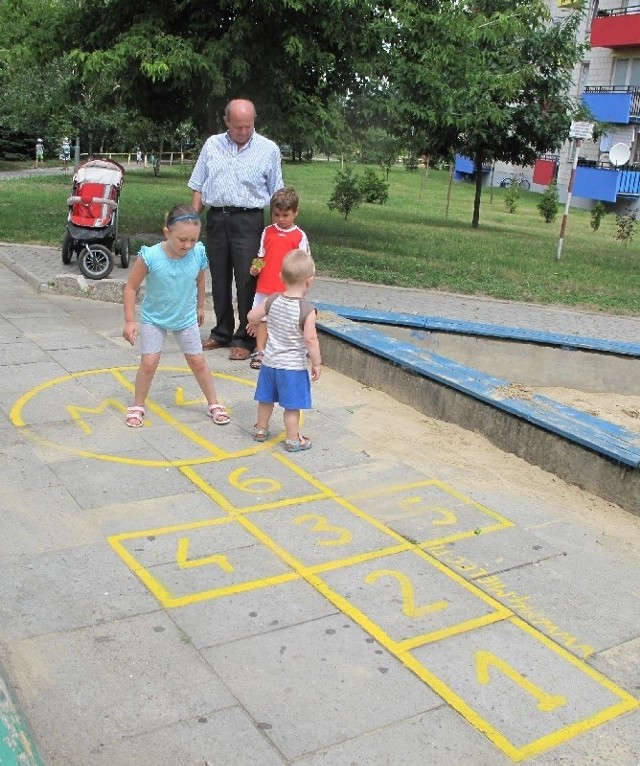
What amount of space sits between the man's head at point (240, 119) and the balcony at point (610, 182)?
37226 millimetres

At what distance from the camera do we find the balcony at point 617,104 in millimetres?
40719

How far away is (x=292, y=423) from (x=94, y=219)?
6541 mm

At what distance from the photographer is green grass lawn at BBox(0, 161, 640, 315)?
47.1 ft

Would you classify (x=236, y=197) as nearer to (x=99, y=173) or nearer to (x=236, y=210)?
(x=236, y=210)

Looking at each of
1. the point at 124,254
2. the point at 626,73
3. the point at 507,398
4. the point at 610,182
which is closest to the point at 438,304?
the point at 124,254

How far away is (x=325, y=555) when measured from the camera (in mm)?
4379

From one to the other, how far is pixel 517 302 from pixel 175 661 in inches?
426

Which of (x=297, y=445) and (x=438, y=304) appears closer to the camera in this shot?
(x=297, y=445)

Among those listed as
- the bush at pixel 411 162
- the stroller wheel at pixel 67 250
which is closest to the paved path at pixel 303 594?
the stroller wheel at pixel 67 250

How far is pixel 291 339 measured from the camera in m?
5.56

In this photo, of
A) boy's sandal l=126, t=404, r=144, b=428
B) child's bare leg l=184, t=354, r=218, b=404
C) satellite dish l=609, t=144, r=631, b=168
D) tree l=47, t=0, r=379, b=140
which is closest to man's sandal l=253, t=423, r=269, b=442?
child's bare leg l=184, t=354, r=218, b=404

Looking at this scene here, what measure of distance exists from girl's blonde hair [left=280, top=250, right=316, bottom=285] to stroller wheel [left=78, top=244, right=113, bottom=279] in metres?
5.91

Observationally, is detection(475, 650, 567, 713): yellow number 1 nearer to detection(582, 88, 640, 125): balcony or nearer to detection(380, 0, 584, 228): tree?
detection(380, 0, 584, 228): tree

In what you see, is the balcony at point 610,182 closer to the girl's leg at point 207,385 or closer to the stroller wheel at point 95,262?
the stroller wheel at point 95,262
